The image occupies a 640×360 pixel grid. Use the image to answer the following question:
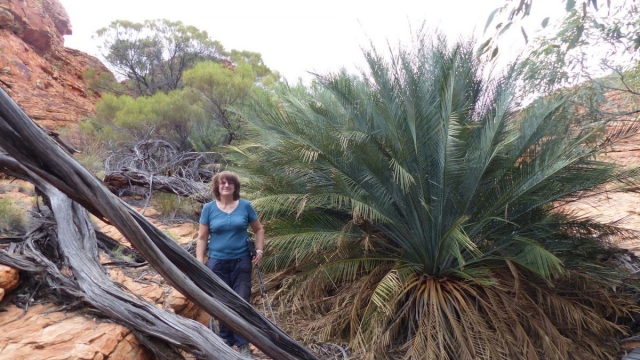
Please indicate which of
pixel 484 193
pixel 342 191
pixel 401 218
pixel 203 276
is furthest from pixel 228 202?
pixel 484 193

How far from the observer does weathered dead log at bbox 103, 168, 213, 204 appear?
7469 millimetres

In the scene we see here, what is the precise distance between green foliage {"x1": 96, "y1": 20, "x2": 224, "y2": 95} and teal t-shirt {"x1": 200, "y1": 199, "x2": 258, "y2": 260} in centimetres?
1588

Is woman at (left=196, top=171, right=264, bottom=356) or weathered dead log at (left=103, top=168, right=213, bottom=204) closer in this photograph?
woman at (left=196, top=171, right=264, bottom=356)

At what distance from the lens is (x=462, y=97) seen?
4.88 metres

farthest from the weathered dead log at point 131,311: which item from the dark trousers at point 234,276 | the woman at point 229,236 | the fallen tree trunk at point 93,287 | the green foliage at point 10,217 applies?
the green foliage at point 10,217

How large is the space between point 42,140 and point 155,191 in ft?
21.9

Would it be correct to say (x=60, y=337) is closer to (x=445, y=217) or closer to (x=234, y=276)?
(x=234, y=276)

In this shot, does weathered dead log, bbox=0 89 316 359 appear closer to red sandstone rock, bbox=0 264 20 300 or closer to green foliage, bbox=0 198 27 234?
red sandstone rock, bbox=0 264 20 300

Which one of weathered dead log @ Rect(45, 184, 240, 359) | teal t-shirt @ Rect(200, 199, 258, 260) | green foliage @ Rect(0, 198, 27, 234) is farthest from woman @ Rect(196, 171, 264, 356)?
green foliage @ Rect(0, 198, 27, 234)

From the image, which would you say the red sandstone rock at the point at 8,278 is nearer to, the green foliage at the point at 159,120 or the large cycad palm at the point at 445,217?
the large cycad palm at the point at 445,217

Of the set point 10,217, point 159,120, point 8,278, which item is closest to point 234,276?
point 8,278

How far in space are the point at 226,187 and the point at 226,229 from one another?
1.12 ft

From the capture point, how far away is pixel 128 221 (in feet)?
5.12

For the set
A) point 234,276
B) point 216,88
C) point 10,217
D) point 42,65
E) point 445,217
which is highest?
point 42,65
